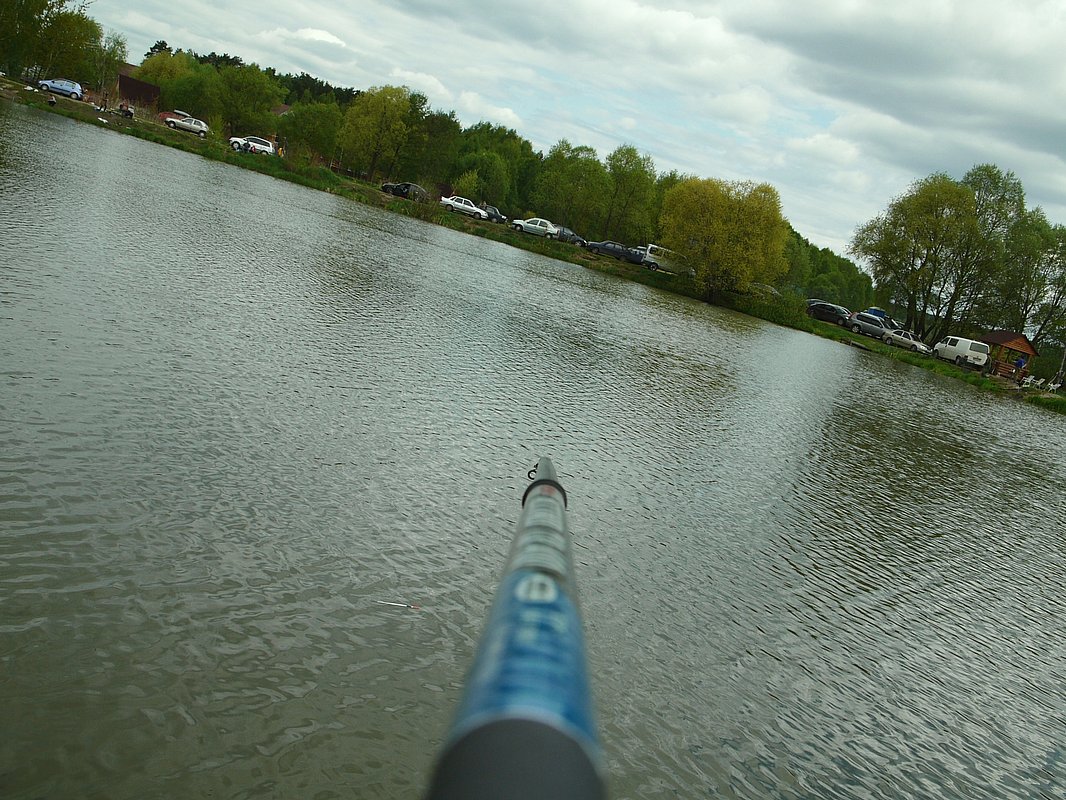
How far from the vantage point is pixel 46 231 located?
16.7 meters

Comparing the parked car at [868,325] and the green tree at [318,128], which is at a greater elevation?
the green tree at [318,128]

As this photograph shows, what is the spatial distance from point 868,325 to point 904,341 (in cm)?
428

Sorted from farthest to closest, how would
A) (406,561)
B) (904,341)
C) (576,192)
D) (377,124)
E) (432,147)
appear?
(432,147)
(576,192)
(377,124)
(904,341)
(406,561)

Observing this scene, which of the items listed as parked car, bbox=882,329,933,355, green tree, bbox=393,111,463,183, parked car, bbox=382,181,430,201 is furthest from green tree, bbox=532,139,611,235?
parked car, bbox=882,329,933,355

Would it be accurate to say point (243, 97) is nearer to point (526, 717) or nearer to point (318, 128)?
point (318, 128)

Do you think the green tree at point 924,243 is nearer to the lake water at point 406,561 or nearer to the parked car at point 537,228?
the parked car at point 537,228

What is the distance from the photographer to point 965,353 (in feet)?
203

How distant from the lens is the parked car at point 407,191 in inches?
3041

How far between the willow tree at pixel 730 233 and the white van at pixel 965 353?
1384cm

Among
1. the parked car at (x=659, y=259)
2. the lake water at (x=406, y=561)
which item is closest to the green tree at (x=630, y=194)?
the parked car at (x=659, y=259)

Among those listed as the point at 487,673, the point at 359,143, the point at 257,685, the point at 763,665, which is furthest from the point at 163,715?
the point at 359,143

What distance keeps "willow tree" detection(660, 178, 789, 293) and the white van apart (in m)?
13.8

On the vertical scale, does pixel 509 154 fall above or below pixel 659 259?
above

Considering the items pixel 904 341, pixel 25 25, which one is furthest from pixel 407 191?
pixel 904 341
